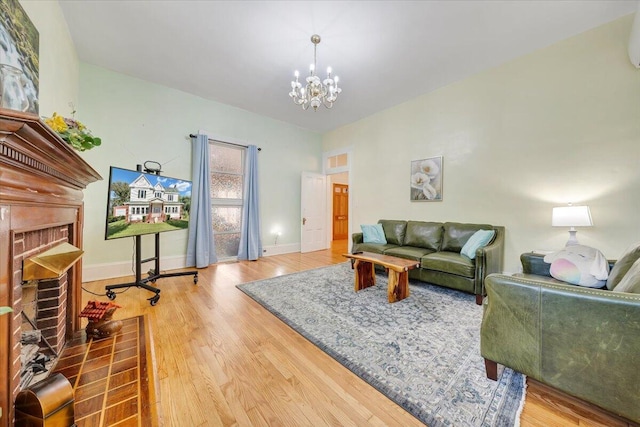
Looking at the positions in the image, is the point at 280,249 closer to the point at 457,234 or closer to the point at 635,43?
the point at 457,234

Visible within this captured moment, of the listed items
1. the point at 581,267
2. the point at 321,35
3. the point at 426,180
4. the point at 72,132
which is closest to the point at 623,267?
the point at 581,267

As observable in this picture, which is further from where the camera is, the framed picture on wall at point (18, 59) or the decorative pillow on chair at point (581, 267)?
the decorative pillow on chair at point (581, 267)

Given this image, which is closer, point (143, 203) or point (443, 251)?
point (143, 203)

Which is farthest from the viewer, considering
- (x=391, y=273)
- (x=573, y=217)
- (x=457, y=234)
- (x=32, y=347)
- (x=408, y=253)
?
(x=457, y=234)

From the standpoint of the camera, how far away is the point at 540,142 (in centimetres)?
302

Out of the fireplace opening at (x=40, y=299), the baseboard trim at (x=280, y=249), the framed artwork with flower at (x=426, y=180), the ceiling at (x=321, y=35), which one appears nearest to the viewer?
the fireplace opening at (x=40, y=299)

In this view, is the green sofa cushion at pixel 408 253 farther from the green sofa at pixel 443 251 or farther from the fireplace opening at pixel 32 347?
the fireplace opening at pixel 32 347

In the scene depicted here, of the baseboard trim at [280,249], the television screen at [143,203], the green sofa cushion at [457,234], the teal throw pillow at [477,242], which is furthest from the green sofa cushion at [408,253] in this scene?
the television screen at [143,203]

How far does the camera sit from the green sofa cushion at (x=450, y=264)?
2729 mm

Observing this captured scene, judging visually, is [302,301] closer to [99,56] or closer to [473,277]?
[473,277]

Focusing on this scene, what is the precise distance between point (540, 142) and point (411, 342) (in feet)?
10.3

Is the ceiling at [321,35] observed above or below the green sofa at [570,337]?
above

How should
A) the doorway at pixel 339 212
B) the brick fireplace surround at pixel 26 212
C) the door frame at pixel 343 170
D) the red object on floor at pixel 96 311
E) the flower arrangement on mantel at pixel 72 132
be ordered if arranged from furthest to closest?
the doorway at pixel 339 212 → the door frame at pixel 343 170 → the red object on floor at pixel 96 311 → the flower arrangement on mantel at pixel 72 132 → the brick fireplace surround at pixel 26 212

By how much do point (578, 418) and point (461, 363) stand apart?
542 millimetres
